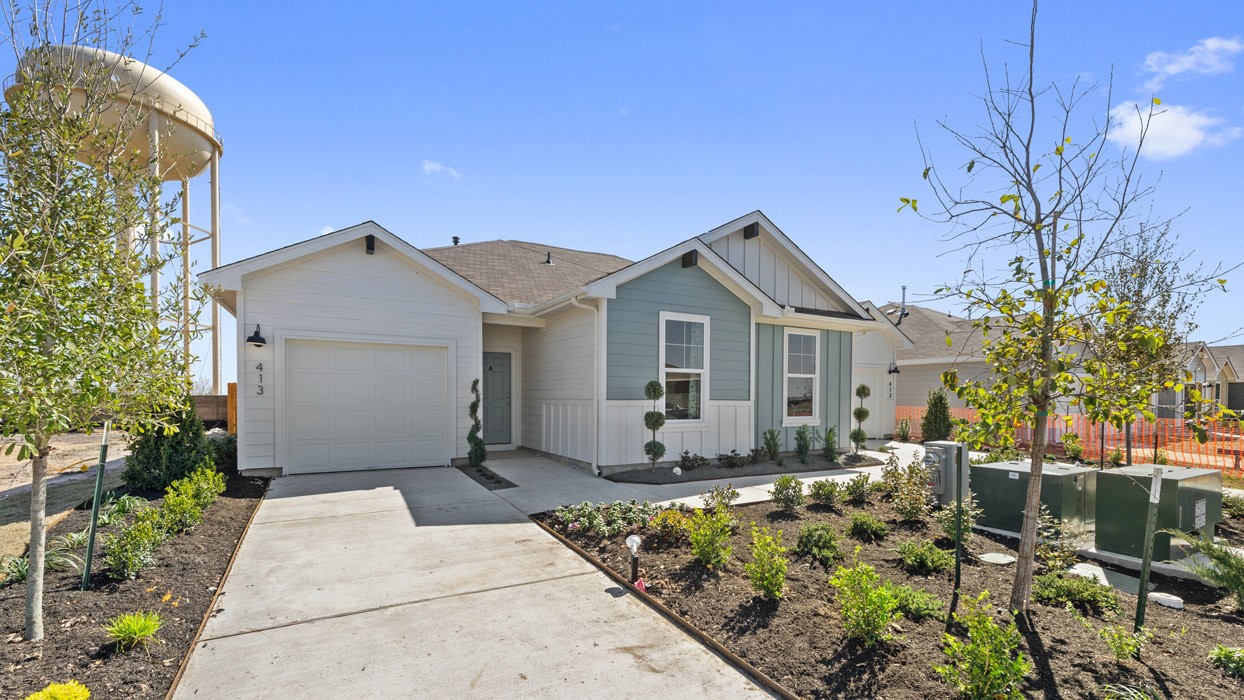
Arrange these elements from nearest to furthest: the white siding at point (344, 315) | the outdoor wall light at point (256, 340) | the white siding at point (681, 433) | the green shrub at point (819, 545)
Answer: the green shrub at point (819, 545) < the outdoor wall light at point (256, 340) < the white siding at point (344, 315) < the white siding at point (681, 433)

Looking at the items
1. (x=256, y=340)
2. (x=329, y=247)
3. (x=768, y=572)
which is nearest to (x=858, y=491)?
(x=768, y=572)

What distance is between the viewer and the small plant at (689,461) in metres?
9.08

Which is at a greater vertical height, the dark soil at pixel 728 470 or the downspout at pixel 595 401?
the downspout at pixel 595 401

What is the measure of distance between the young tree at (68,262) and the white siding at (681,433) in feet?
19.4

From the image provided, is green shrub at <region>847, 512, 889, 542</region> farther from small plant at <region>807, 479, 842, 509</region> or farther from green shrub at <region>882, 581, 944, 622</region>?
green shrub at <region>882, 581, 944, 622</region>

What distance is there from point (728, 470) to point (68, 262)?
812 cm

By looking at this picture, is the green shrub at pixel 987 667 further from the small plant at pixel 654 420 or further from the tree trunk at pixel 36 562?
the small plant at pixel 654 420

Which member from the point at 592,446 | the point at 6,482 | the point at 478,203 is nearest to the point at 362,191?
the point at 478,203

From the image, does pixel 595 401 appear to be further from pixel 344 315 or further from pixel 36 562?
A: pixel 36 562

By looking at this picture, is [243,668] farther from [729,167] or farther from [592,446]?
[729,167]

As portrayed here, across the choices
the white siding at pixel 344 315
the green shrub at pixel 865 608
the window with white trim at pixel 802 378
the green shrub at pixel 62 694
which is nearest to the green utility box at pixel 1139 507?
the green shrub at pixel 865 608

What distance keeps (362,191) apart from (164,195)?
19.8ft

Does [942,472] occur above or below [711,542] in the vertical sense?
above

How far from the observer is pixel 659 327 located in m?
9.13
